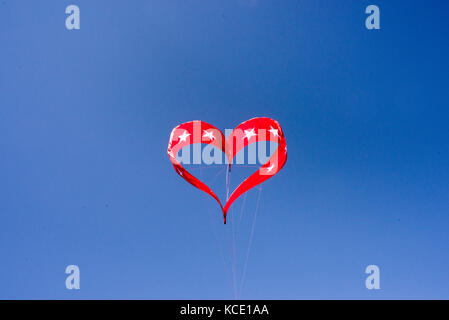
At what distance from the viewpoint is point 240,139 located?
5891mm

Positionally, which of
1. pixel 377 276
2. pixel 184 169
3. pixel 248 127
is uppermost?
pixel 248 127

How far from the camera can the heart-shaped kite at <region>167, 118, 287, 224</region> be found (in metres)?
5.83

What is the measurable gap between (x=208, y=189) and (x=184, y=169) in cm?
71

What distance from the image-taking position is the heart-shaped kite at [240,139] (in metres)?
5.83
